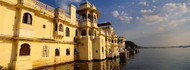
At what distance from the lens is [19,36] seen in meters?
10.9

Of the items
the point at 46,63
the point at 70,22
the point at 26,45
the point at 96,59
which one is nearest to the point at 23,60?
the point at 26,45

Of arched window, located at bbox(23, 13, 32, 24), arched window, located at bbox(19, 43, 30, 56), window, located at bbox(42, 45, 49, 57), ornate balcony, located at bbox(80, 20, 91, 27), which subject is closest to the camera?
arched window, located at bbox(19, 43, 30, 56)

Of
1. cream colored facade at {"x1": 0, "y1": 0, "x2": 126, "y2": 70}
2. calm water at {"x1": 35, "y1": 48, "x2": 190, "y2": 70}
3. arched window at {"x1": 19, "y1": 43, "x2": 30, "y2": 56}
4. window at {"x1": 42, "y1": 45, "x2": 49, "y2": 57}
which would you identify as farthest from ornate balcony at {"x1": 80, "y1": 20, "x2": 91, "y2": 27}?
arched window at {"x1": 19, "y1": 43, "x2": 30, "y2": 56}

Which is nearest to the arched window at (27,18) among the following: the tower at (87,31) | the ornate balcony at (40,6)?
the ornate balcony at (40,6)

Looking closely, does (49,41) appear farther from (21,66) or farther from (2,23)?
(2,23)

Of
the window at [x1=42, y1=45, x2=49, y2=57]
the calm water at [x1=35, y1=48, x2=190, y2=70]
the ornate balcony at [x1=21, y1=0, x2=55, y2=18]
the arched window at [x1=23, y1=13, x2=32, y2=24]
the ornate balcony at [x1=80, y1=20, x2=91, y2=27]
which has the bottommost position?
the calm water at [x1=35, y1=48, x2=190, y2=70]

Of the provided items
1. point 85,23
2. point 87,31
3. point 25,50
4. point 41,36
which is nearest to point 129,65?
point 87,31

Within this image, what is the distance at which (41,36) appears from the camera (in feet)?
45.8

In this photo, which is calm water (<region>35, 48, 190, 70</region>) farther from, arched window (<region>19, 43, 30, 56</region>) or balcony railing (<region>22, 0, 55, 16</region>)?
Answer: balcony railing (<region>22, 0, 55, 16</region>)

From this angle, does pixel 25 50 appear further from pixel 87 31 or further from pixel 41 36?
pixel 87 31

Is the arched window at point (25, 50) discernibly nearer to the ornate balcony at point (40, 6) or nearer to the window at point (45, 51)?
the window at point (45, 51)

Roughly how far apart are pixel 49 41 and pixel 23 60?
426 cm

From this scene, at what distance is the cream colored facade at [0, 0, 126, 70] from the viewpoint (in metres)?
10.5

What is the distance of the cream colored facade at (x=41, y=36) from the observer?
10500mm
